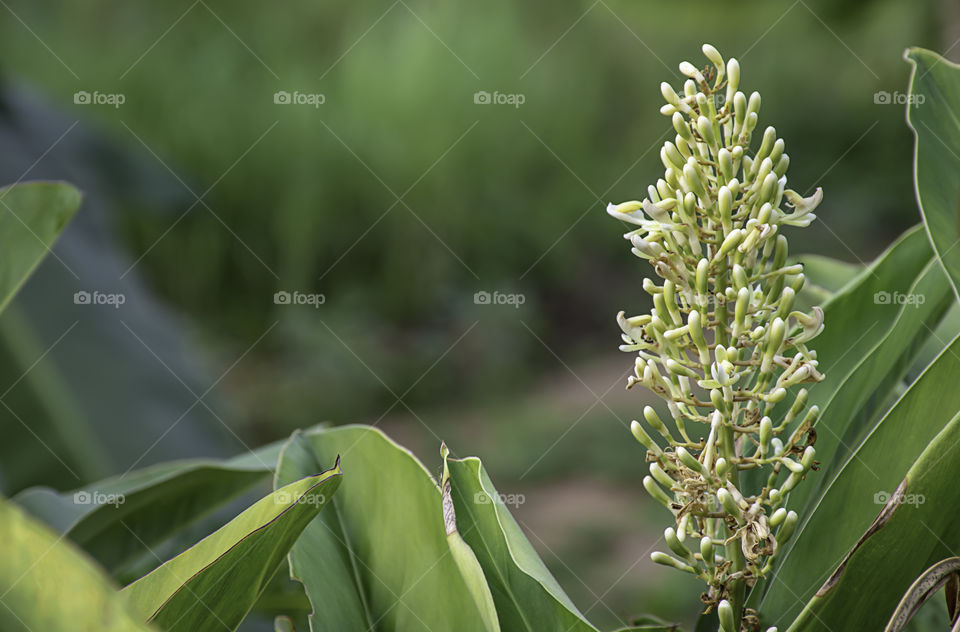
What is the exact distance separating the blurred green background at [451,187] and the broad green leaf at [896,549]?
90.1 inches

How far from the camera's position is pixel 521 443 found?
12.3 ft

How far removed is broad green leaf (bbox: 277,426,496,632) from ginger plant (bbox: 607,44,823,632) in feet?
0.46

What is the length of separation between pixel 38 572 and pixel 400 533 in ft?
0.86

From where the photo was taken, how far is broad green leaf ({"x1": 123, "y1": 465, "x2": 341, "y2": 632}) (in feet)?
1.50

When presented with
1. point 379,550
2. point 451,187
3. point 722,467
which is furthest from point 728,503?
point 451,187

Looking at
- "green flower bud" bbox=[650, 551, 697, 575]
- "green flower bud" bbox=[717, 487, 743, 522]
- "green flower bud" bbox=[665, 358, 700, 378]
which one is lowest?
"green flower bud" bbox=[650, 551, 697, 575]

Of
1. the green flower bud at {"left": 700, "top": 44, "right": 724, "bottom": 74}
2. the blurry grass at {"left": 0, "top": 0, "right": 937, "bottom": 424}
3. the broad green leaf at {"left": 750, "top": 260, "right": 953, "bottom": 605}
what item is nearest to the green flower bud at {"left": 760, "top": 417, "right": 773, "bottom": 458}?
the broad green leaf at {"left": 750, "top": 260, "right": 953, "bottom": 605}

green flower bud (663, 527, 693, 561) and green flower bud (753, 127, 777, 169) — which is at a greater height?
green flower bud (753, 127, 777, 169)

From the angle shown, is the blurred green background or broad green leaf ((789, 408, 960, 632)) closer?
broad green leaf ((789, 408, 960, 632))

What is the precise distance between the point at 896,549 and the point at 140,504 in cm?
60

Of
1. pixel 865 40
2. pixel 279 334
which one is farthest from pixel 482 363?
pixel 865 40

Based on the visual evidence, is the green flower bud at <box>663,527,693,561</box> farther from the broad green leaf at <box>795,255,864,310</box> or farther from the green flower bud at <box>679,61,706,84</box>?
the broad green leaf at <box>795,255,864,310</box>

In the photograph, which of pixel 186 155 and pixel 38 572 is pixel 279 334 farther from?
pixel 38 572

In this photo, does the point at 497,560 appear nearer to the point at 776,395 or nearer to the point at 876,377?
the point at 776,395
